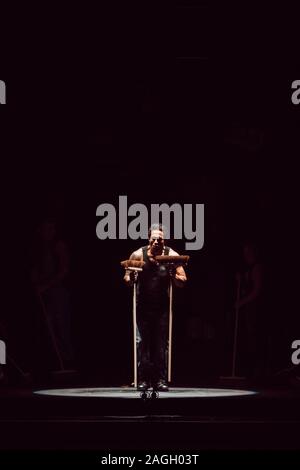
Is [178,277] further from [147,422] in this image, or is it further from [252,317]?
[252,317]

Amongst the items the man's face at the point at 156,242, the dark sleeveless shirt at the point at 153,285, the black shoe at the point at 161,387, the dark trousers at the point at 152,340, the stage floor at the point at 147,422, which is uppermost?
the man's face at the point at 156,242

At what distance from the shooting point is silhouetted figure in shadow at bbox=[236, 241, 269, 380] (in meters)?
11.9

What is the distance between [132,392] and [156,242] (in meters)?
1.52

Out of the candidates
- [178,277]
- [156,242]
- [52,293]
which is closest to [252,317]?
[52,293]

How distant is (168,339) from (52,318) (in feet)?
8.12

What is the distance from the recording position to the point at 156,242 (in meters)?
9.05

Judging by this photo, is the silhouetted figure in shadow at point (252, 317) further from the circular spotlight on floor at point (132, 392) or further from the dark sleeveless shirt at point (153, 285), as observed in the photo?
the dark sleeveless shirt at point (153, 285)

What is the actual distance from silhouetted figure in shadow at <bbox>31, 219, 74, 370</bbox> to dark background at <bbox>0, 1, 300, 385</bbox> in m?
0.29

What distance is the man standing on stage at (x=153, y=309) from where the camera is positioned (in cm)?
923

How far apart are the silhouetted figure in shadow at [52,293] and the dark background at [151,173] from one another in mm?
293

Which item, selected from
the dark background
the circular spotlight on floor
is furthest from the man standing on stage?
the dark background

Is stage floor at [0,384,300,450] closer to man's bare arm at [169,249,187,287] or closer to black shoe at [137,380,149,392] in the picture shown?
black shoe at [137,380,149,392]

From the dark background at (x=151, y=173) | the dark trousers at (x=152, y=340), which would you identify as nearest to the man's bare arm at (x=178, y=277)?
the dark trousers at (x=152, y=340)
